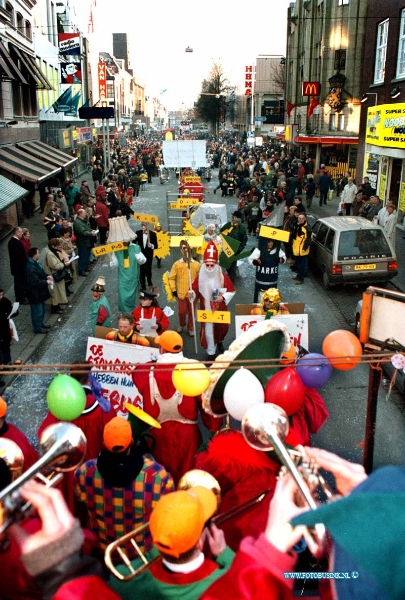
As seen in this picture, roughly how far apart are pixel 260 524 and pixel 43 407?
4704 mm

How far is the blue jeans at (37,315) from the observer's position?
945cm

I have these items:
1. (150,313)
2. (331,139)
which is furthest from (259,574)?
(331,139)

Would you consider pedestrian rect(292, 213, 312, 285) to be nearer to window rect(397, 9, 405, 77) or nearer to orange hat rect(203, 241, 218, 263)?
orange hat rect(203, 241, 218, 263)

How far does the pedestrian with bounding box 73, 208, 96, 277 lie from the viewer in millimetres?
13031

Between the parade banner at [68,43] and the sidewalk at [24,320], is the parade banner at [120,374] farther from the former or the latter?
the parade banner at [68,43]

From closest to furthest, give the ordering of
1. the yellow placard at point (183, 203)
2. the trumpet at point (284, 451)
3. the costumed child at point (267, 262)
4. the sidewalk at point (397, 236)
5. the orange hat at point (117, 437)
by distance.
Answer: the trumpet at point (284, 451)
the orange hat at point (117, 437)
the costumed child at point (267, 262)
the sidewalk at point (397, 236)
the yellow placard at point (183, 203)

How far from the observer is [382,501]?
1.27 metres

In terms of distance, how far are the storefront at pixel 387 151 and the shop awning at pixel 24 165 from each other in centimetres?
1149

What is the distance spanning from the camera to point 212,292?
8250 millimetres

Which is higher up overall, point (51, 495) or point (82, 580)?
point (51, 495)

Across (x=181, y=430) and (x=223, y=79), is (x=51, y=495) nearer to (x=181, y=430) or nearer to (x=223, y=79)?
(x=181, y=430)

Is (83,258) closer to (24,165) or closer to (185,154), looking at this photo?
(24,165)

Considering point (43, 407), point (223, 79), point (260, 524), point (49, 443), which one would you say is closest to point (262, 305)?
point (43, 407)

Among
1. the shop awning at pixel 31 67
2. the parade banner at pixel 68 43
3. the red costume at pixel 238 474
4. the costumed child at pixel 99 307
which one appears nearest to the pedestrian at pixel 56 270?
the costumed child at pixel 99 307
